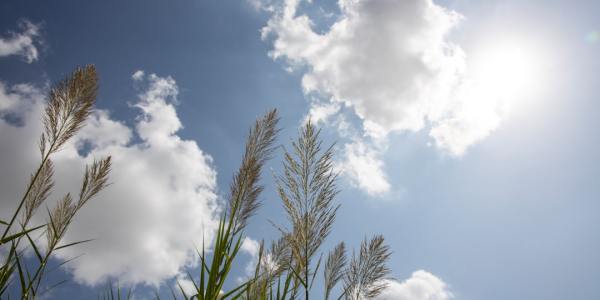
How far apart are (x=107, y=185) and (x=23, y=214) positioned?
67cm

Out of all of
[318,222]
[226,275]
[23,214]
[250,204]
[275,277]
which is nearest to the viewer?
[226,275]

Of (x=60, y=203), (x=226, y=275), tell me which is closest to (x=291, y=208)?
(x=226, y=275)

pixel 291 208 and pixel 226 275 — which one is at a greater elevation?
pixel 291 208

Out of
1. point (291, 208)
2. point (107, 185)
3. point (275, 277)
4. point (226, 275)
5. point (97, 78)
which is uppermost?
point (97, 78)

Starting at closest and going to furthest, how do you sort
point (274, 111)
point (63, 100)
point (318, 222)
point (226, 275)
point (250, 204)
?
point (226, 275) < point (318, 222) < point (250, 204) < point (274, 111) < point (63, 100)

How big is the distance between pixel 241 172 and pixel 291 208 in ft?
1.31

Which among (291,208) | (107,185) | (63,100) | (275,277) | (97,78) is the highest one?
(97,78)

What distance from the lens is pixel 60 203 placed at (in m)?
3.18

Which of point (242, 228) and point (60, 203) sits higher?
point (60, 203)

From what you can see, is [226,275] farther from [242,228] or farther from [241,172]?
[241,172]

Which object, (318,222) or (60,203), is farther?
(60,203)

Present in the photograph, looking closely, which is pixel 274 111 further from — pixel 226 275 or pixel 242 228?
pixel 226 275

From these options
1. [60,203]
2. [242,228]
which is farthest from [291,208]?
[60,203]

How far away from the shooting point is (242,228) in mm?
1951
